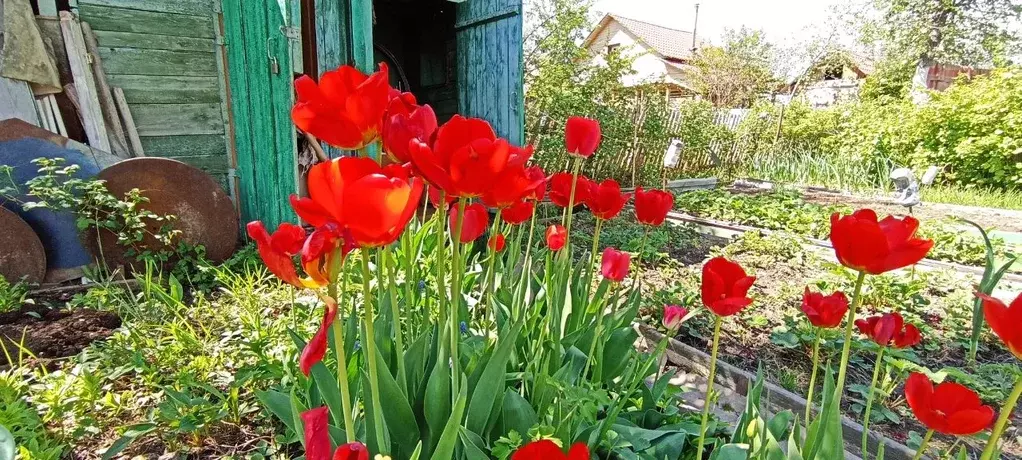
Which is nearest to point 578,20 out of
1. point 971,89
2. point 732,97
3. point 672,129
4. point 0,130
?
point 672,129

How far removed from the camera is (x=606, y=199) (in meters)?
1.34

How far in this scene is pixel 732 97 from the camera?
57.5ft

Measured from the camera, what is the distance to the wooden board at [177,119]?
135 inches

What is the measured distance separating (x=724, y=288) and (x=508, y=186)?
356mm

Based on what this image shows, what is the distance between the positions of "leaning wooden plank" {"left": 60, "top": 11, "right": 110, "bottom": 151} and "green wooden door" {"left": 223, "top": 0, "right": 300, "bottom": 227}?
750 mm

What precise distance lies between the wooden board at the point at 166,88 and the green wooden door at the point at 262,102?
148mm

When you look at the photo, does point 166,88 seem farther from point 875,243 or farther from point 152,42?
point 875,243

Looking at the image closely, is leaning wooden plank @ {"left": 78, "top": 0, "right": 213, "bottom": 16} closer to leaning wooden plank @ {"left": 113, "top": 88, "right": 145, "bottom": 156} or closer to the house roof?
leaning wooden plank @ {"left": 113, "top": 88, "right": 145, "bottom": 156}

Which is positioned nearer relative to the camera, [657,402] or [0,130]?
[657,402]

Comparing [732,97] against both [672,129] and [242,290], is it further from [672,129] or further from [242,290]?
[242,290]

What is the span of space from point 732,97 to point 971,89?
10.2 metres

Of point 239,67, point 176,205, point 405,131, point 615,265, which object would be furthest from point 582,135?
point 239,67

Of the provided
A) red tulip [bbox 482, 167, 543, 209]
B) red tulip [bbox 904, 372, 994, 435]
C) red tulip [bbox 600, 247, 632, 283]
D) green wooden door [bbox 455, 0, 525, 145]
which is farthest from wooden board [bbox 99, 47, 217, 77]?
red tulip [bbox 904, 372, 994, 435]

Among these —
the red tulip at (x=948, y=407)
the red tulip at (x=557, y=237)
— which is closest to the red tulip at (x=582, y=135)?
the red tulip at (x=557, y=237)
